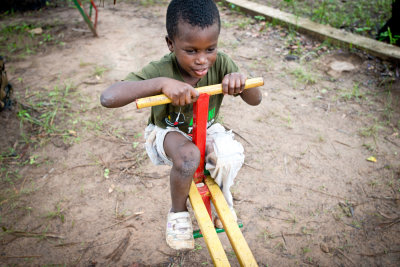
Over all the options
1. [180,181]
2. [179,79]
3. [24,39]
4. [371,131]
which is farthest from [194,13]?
[24,39]

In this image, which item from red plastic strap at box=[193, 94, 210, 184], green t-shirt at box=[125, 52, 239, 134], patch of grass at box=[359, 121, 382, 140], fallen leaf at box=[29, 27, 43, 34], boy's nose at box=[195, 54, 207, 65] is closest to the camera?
red plastic strap at box=[193, 94, 210, 184]

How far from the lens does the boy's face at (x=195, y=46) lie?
1463mm

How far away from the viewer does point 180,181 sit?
5.10 feet

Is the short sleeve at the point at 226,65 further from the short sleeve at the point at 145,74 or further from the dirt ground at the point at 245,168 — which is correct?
the dirt ground at the point at 245,168

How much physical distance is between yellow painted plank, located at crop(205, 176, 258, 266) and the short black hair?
3.10 feet

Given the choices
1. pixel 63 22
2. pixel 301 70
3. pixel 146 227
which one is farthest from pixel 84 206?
pixel 63 22

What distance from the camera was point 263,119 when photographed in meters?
3.25

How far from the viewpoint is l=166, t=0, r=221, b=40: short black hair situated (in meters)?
1.45

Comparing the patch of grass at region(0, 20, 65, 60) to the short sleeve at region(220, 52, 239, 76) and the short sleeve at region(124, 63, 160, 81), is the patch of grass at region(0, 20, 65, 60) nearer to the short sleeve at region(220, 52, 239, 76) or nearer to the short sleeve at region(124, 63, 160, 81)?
the short sleeve at region(124, 63, 160, 81)

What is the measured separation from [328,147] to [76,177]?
2.59 m

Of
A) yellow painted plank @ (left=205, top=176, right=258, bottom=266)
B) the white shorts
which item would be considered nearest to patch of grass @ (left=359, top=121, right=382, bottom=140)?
the white shorts

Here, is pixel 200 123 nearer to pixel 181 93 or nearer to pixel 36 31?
pixel 181 93

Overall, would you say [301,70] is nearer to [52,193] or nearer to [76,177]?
[76,177]

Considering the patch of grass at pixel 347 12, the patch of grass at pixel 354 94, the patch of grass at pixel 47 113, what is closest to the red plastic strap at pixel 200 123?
the patch of grass at pixel 47 113
